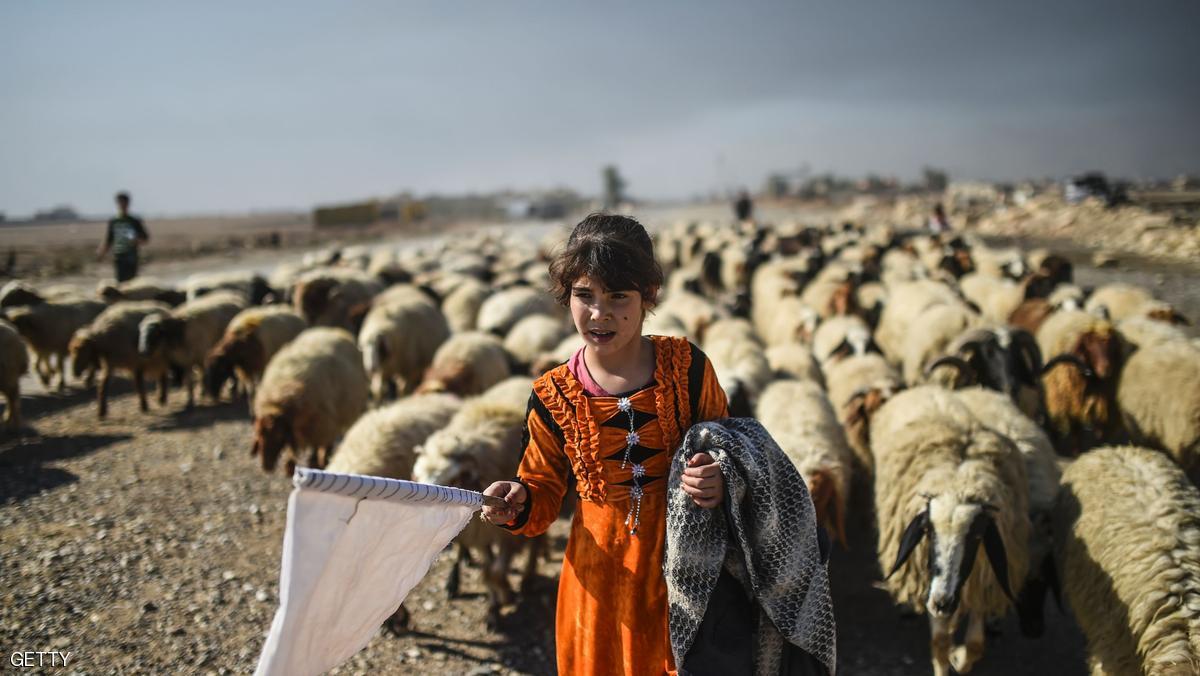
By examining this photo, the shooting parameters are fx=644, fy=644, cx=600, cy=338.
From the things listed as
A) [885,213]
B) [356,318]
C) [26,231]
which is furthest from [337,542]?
[26,231]

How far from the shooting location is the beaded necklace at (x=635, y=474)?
1.91m

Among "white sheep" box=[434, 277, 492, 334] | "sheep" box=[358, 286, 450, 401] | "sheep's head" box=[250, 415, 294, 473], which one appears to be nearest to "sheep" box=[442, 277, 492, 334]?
"white sheep" box=[434, 277, 492, 334]

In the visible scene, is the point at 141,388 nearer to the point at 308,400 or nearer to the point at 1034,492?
the point at 308,400

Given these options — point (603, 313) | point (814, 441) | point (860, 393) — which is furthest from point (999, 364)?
point (603, 313)

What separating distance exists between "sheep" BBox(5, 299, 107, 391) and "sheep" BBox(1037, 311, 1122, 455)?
44.4 ft

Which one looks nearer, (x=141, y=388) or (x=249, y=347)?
(x=249, y=347)

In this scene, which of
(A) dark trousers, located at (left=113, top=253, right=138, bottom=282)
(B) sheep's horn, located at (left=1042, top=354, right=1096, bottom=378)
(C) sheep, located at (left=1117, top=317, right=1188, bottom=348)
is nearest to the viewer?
(B) sheep's horn, located at (left=1042, top=354, right=1096, bottom=378)

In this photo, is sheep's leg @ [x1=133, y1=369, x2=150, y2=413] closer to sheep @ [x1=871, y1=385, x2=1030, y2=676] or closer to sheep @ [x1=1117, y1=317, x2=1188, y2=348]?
sheep @ [x1=871, y1=385, x2=1030, y2=676]

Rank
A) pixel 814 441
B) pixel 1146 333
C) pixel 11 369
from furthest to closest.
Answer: pixel 11 369, pixel 1146 333, pixel 814 441

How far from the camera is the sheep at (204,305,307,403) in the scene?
26.4 feet

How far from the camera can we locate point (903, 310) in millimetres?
9484

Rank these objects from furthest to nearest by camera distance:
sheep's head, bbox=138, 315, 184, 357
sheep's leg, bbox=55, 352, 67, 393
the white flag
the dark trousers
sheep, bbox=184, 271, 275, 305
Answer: sheep, bbox=184, 271, 275, 305 < the dark trousers < sheep's leg, bbox=55, 352, 67, 393 < sheep's head, bbox=138, 315, 184, 357 < the white flag

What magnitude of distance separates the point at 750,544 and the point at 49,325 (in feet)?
40.7

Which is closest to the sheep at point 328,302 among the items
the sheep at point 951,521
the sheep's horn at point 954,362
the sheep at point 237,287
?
the sheep at point 237,287
